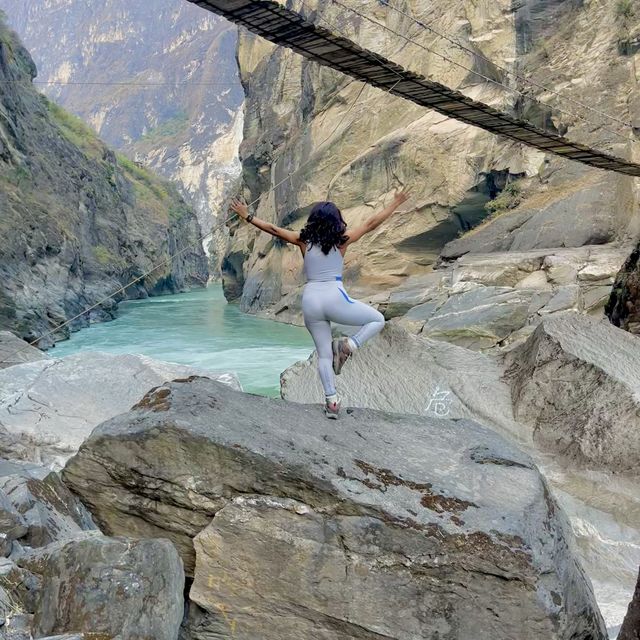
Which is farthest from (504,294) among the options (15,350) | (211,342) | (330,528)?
(211,342)

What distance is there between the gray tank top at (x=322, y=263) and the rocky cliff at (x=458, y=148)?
45.8ft

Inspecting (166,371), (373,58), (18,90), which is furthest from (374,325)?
(18,90)

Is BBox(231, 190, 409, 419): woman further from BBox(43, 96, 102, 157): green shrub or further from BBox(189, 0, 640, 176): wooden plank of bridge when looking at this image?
BBox(43, 96, 102, 157): green shrub

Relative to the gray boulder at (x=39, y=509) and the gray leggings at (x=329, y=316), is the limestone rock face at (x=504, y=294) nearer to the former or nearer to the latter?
the gray leggings at (x=329, y=316)

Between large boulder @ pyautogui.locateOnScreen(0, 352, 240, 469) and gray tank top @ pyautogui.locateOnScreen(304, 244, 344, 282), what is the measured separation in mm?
3731

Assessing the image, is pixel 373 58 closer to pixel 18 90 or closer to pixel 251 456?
pixel 251 456

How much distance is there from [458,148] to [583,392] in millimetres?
22949

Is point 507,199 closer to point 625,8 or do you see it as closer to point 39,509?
point 625,8

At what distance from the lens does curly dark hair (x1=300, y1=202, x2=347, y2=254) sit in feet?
14.9

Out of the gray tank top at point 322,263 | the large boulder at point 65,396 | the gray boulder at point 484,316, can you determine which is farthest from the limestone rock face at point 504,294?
the gray tank top at point 322,263

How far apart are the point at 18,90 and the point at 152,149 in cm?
13716

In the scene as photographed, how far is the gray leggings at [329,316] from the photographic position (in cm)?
458

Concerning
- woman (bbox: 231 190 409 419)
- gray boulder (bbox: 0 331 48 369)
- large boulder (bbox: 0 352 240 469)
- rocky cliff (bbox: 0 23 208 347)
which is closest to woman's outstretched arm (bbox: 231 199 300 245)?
woman (bbox: 231 190 409 419)

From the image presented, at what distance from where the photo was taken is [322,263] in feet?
15.2
